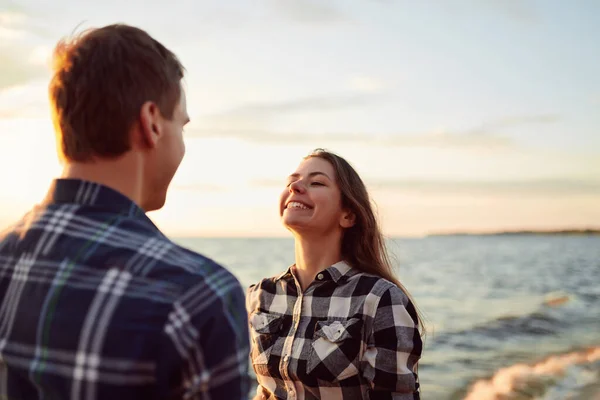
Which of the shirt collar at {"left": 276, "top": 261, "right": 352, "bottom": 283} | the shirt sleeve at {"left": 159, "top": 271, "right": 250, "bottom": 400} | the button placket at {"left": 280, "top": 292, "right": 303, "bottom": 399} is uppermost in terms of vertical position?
the shirt sleeve at {"left": 159, "top": 271, "right": 250, "bottom": 400}

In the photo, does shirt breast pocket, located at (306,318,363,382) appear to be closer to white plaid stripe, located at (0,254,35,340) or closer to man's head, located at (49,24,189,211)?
man's head, located at (49,24,189,211)

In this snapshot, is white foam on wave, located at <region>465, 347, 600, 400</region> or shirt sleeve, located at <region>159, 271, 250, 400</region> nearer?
→ shirt sleeve, located at <region>159, 271, 250, 400</region>

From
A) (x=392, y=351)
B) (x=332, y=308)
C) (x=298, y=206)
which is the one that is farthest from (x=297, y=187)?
(x=392, y=351)

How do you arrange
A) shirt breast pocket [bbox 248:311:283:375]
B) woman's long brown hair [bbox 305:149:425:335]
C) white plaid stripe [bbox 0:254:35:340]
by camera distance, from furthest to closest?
woman's long brown hair [bbox 305:149:425:335] < shirt breast pocket [bbox 248:311:283:375] < white plaid stripe [bbox 0:254:35:340]

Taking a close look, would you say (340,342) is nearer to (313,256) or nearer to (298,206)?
(313,256)

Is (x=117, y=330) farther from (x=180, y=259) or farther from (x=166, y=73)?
(x=166, y=73)

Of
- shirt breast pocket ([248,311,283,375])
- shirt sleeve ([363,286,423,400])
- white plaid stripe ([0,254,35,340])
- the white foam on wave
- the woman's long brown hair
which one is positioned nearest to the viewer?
white plaid stripe ([0,254,35,340])

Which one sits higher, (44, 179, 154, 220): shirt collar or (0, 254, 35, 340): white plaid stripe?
(44, 179, 154, 220): shirt collar

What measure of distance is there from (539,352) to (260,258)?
2347cm

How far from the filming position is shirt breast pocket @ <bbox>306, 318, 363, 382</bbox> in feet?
10.1

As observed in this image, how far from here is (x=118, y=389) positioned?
4.09 feet

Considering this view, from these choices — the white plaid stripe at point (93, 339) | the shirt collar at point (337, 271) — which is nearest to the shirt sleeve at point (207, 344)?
the white plaid stripe at point (93, 339)

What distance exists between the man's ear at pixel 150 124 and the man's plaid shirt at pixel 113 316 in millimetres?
148

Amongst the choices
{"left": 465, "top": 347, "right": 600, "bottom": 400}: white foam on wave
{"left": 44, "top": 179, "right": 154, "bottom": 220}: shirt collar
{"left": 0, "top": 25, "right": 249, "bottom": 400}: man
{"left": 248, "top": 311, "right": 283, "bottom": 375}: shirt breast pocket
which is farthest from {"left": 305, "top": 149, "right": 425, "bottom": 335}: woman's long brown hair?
{"left": 465, "top": 347, "right": 600, "bottom": 400}: white foam on wave
